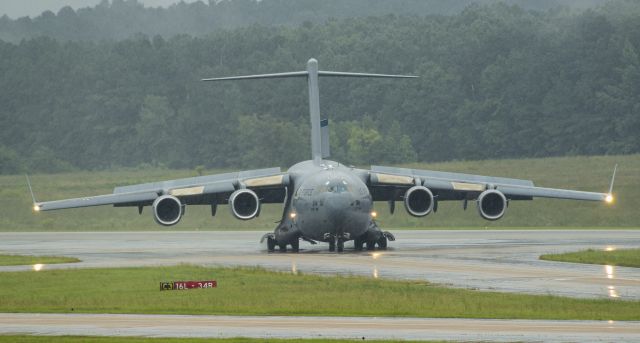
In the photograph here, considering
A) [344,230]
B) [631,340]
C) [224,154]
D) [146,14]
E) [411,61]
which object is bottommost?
[631,340]

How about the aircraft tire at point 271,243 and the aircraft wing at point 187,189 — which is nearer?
the aircraft wing at point 187,189

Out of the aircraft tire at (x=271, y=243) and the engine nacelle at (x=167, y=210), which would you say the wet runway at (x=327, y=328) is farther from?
the aircraft tire at (x=271, y=243)

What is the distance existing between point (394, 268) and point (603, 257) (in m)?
6.56

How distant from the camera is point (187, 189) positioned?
45.3 meters

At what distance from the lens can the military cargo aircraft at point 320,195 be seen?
42.1 metres

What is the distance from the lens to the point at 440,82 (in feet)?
371

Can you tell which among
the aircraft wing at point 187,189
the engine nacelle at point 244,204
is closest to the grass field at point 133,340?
the engine nacelle at point 244,204

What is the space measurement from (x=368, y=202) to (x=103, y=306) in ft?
55.3

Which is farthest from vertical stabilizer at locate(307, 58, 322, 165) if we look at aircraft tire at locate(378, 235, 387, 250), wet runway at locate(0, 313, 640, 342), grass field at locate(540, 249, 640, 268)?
wet runway at locate(0, 313, 640, 342)

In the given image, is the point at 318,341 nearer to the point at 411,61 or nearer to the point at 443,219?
the point at 443,219

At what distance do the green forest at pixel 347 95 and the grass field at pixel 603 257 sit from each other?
5593 cm

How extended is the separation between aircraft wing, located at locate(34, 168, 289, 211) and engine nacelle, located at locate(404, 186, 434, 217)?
14.1 feet

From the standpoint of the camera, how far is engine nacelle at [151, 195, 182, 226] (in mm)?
43906

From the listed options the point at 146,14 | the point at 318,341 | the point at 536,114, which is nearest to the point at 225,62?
the point at 536,114
